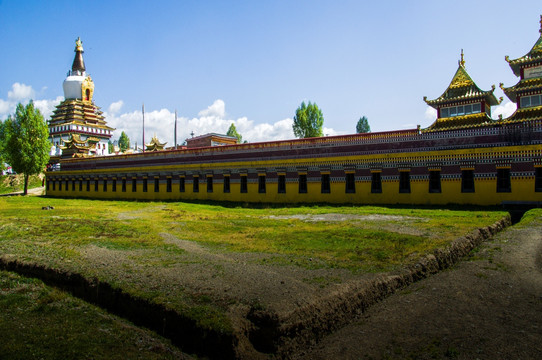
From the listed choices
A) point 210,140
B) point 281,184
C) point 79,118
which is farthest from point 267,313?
point 79,118

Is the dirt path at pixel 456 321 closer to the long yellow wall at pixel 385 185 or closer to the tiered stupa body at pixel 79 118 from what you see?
the long yellow wall at pixel 385 185

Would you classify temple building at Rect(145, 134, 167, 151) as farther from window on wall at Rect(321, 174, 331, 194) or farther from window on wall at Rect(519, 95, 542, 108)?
window on wall at Rect(519, 95, 542, 108)

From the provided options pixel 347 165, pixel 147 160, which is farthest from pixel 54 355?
pixel 147 160

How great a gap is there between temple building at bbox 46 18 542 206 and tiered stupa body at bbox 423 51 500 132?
0.06 meters

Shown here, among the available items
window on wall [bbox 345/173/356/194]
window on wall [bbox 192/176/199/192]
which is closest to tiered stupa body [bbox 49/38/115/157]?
window on wall [bbox 192/176/199/192]

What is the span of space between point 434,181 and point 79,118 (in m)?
72.7

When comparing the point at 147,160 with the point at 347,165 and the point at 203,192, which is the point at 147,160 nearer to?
the point at 203,192

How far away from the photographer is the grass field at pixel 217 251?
779 cm

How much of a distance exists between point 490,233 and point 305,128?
52269mm

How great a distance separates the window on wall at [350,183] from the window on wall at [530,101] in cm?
1158

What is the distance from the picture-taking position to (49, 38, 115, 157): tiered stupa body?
247 ft

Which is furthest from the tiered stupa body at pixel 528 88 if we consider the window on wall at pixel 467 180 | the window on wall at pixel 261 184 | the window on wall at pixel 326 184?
the window on wall at pixel 261 184

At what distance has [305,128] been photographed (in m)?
65.4

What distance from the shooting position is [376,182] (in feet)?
90.1
